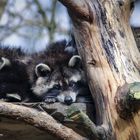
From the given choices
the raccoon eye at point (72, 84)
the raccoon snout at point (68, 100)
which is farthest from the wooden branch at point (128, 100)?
the raccoon eye at point (72, 84)

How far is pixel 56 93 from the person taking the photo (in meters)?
3.76

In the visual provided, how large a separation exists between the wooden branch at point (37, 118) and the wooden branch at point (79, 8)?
698 mm

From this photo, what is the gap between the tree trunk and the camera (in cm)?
278

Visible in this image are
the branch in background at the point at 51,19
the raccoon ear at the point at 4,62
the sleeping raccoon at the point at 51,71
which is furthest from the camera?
the branch in background at the point at 51,19

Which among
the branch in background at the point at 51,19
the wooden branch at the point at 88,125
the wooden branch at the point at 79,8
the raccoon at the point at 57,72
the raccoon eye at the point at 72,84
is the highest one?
the branch in background at the point at 51,19

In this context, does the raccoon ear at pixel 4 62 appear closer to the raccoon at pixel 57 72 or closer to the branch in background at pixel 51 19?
the raccoon at pixel 57 72

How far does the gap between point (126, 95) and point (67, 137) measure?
42 cm

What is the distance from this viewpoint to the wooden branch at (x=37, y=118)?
2.68 m

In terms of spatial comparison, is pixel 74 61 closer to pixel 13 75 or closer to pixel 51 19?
pixel 13 75

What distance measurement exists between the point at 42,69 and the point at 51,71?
15 centimetres

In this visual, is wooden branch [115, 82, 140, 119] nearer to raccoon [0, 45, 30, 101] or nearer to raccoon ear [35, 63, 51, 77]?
raccoon [0, 45, 30, 101]

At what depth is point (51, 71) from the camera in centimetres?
401

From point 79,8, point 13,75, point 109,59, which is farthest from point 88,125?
point 13,75

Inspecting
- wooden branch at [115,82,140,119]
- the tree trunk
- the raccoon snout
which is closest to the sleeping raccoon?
the raccoon snout
